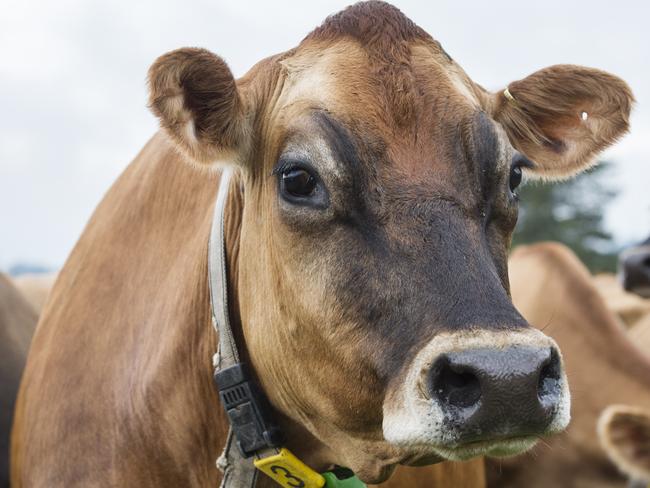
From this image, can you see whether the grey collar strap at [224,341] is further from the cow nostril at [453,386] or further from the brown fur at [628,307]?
the brown fur at [628,307]

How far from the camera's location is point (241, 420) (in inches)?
140

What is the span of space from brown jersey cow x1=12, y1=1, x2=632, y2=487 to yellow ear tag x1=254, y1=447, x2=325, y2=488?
93mm

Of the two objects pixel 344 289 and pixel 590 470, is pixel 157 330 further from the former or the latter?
pixel 590 470

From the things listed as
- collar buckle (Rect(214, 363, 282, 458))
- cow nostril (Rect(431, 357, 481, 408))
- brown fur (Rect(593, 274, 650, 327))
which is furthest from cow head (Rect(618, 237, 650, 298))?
cow nostril (Rect(431, 357, 481, 408))

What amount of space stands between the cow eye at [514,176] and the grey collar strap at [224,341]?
1066mm

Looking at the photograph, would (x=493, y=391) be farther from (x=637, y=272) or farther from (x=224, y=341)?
(x=637, y=272)

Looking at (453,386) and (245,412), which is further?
(245,412)

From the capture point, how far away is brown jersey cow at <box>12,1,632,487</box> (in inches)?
112

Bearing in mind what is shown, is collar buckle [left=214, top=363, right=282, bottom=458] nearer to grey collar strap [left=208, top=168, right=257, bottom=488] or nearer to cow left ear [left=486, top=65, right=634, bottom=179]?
grey collar strap [left=208, top=168, right=257, bottom=488]

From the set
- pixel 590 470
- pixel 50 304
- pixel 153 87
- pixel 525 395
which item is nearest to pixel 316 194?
pixel 153 87

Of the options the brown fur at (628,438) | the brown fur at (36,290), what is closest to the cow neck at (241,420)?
the brown fur at (628,438)

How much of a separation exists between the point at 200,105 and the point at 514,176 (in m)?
1.17

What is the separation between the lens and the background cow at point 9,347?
5.71m

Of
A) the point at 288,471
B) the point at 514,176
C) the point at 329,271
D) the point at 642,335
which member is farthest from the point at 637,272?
the point at 329,271
